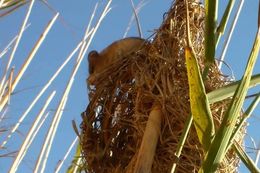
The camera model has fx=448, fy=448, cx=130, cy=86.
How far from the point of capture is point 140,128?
94 cm

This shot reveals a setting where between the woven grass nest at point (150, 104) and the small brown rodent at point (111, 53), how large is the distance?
7 cm

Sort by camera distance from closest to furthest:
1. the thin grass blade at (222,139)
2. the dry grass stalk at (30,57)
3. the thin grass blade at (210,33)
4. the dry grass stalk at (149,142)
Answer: the thin grass blade at (222,139) < the thin grass blade at (210,33) < the dry grass stalk at (149,142) < the dry grass stalk at (30,57)

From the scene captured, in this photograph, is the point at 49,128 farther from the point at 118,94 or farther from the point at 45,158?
the point at 118,94

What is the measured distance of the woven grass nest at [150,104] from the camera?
35.5 inches

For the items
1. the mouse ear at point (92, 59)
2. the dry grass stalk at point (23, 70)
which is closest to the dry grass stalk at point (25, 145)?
the dry grass stalk at point (23, 70)

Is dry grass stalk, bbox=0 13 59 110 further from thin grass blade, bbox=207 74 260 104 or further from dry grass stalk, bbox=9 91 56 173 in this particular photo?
thin grass blade, bbox=207 74 260 104

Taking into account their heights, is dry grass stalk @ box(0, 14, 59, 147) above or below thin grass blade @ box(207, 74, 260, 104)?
above

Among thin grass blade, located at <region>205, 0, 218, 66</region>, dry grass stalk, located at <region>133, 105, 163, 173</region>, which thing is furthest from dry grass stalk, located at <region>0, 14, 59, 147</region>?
thin grass blade, located at <region>205, 0, 218, 66</region>

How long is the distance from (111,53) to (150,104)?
0.33 m

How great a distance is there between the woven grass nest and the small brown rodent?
0.23 ft

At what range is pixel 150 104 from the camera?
976 millimetres

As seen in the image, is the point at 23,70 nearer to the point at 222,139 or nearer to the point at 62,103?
the point at 62,103

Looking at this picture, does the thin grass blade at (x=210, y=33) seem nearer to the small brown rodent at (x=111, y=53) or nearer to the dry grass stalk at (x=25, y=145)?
the small brown rodent at (x=111, y=53)

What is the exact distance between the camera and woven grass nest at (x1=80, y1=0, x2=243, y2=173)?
90 cm
